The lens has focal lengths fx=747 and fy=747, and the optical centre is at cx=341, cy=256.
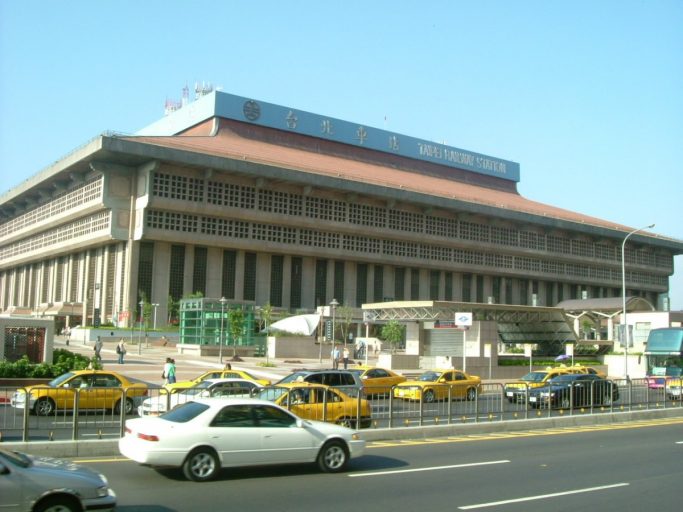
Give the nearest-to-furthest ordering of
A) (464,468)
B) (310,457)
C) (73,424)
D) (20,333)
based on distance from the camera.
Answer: (310,457), (464,468), (73,424), (20,333)

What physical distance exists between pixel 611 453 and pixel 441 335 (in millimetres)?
33024

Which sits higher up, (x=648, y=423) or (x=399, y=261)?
(x=399, y=261)

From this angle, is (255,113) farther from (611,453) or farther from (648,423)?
(611,453)

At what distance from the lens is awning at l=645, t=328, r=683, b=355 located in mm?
38281

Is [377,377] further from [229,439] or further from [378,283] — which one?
[378,283]

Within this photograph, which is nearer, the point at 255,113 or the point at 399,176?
the point at 255,113

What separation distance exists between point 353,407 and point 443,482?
5.20m

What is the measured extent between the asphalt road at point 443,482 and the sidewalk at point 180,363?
21.4 meters

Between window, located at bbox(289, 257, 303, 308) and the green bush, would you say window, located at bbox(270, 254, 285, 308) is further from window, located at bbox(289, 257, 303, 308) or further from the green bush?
the green bush

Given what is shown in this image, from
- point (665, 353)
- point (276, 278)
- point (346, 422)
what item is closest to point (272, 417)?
point (346, 422)

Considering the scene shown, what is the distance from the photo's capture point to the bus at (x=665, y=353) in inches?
1503

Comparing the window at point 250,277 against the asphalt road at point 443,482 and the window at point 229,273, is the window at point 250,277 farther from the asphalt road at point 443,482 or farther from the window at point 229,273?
the asphalt road at point 443,482

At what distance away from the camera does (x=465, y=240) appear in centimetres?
9038

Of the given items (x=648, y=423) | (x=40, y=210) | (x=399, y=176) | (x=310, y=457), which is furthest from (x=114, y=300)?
(x=310, y=457)
